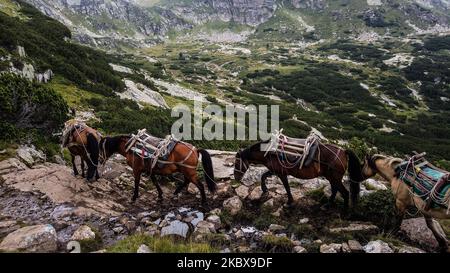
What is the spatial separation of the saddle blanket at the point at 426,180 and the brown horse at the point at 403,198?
0.12 m

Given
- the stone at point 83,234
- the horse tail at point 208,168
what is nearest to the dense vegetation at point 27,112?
the stone at point 83,234

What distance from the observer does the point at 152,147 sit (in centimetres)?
1016

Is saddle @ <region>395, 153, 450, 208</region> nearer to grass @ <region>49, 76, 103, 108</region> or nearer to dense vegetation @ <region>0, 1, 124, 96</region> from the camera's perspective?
grass @ <region>49, 76, 103, 108</region>

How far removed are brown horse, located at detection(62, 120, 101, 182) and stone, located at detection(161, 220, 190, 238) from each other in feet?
12.5

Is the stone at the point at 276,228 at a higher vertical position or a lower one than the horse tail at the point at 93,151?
lower

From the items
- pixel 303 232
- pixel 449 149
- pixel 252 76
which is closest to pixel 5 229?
pixel 303 232

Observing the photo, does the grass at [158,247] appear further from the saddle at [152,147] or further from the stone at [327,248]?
the saddle at [152,147]

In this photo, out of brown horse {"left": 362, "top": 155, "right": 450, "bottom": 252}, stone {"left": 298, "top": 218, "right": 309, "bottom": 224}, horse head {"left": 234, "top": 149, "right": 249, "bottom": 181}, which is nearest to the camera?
brown horse {"left": 362, "top": 155, "right": 450, "bottom": 252}

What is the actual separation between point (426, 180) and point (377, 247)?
1.89m

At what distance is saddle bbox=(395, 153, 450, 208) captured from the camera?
723 centimetres

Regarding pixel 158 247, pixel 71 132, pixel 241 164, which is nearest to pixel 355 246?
pixel 158 247

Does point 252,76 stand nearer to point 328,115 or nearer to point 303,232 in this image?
point 328,115

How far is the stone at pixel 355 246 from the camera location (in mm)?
7336

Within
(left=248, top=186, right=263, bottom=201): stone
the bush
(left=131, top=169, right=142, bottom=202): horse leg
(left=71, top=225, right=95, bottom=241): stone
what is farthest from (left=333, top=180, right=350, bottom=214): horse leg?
the bush
